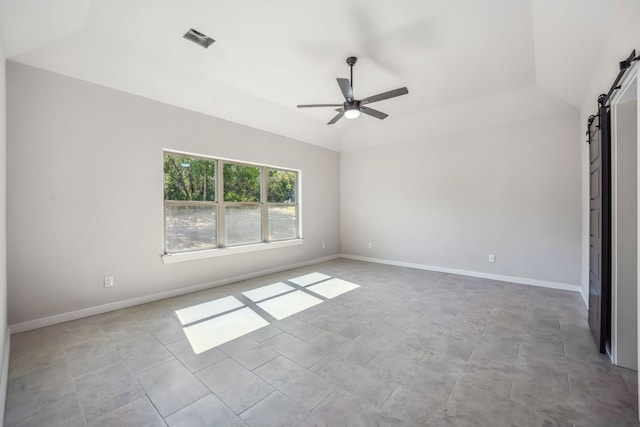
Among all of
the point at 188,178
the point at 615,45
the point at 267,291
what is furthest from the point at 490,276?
the point at 188,178

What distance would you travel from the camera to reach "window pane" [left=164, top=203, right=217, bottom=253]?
155 inches

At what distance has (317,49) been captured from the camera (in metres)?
3.00

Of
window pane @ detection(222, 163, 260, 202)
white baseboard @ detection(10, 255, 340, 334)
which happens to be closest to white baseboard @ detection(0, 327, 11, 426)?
white baseboard @ detection(10, 255, 340, 334)

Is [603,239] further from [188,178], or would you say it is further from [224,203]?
[188,178]

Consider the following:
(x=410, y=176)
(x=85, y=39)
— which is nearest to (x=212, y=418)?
(x=85, y=39)

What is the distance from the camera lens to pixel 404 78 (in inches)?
144

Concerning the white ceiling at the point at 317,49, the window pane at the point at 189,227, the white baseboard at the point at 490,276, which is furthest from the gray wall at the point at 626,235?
the window pane at the point at 189,227

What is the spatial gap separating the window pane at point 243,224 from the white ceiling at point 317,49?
160cm

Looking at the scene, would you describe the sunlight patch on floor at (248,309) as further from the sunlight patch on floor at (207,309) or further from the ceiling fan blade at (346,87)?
the ceiling fan blade at (346,87)

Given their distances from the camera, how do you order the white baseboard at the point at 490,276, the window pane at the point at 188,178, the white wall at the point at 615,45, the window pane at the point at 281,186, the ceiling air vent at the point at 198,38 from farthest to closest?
the window pane at the point at 281,186
the white baseboard at the point at 490,276
the window pane at the point at 188,178
the ceiling air vent at the point at 198,38
the white wall at the point at 615,45

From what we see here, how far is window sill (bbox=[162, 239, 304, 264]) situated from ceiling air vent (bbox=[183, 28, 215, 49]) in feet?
8.98

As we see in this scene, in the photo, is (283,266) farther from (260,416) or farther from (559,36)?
(559,36)

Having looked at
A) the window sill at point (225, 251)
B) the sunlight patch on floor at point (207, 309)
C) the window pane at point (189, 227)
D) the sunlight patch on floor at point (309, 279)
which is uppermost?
the window pane at point (189, 227)

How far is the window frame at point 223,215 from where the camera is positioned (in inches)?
152
